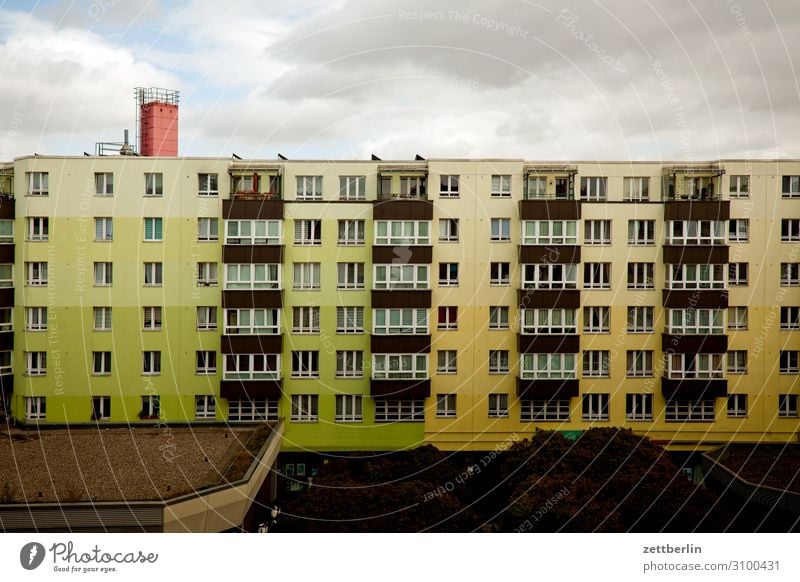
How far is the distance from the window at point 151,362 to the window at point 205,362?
0.68 metres

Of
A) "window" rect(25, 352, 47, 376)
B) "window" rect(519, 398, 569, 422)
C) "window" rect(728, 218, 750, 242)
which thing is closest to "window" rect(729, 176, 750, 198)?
"window" rect(728, 218, 750, 242)

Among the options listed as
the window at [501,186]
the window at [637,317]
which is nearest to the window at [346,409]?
the window at [501,186]

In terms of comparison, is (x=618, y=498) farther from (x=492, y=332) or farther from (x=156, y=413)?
(x=156, y=413)

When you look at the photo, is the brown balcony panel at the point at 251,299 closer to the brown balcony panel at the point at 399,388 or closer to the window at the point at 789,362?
the brown balcony panel at the point at 399,388

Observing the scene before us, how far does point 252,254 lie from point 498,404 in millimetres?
5096

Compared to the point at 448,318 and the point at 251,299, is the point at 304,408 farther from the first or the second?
the point at 448,318

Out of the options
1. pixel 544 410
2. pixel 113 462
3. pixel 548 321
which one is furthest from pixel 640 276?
pixel 113 462

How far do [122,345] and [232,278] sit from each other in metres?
2.31

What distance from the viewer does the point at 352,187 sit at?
1335 cm

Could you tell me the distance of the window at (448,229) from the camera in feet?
43.9
